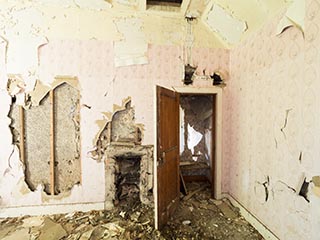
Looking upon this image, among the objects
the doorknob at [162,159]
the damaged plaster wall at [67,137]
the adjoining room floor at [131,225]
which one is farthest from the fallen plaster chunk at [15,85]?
the doorknob at [162,159]

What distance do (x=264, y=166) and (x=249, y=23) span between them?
72.9 inches

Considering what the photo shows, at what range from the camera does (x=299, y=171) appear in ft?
6.16

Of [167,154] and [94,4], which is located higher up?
[94,4]

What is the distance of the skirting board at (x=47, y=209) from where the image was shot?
9.29 ft

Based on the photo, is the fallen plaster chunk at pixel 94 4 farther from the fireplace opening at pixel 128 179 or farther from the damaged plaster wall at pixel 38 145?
the fireplace opening at pixel 128 179

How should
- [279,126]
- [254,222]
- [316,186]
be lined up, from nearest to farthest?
1. [316,186]
2. [279,126]
3. [254,222]

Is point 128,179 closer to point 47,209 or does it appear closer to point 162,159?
point 162,159

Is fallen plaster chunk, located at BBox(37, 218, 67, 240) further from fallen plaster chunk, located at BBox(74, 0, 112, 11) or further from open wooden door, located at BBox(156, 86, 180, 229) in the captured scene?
fallen plaster chunk, located at BBox(74, 0, 112, 11)

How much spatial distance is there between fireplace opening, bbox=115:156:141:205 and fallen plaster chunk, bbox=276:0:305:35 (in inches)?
99.5

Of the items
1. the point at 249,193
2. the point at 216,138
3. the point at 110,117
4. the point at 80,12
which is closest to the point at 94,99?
the point at 110,117

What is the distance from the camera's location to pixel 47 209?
291cm

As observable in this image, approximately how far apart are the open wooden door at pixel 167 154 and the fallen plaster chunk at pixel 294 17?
4.77ft

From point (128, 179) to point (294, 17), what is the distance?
298 centimetres

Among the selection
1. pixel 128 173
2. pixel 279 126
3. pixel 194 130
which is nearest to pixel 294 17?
pixel 279 126
